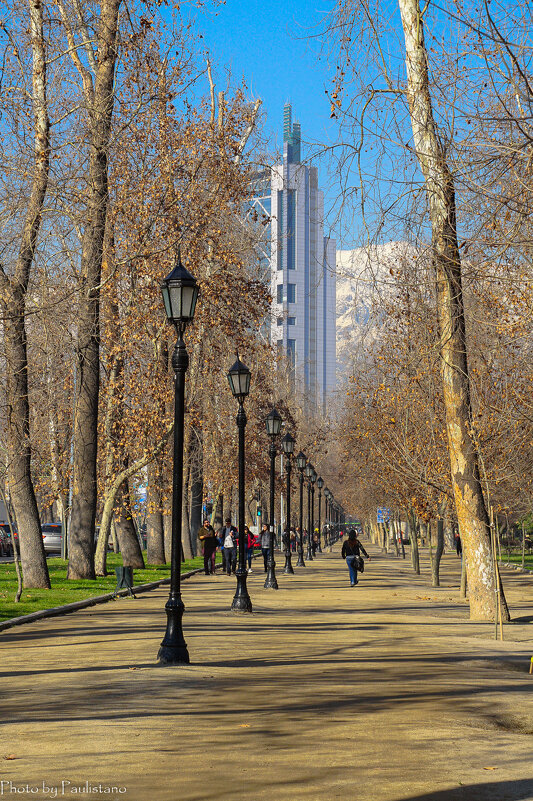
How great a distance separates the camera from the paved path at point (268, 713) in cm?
690

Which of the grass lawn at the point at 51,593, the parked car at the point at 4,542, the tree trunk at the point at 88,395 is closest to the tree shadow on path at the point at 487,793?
the grass lawn at the point at 51,593

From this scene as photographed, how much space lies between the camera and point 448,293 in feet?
63.4

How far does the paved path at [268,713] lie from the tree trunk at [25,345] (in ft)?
21.9

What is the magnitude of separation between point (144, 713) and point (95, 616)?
10558mm

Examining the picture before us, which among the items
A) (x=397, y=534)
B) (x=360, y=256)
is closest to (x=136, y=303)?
(x=360, y=256)

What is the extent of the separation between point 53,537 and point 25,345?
1473 inches

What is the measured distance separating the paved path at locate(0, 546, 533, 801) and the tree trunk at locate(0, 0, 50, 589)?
6.67 meters

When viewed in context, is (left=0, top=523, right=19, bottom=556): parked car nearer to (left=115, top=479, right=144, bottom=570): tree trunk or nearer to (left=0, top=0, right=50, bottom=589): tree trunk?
(left=115, top=479, right=144, bottom=570): tree trunk

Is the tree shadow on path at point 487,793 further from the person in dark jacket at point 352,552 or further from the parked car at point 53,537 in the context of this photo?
the parked car at point 53,537

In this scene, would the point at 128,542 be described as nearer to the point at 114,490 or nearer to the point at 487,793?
the point at 114,490

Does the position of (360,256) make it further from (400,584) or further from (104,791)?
(400,584)

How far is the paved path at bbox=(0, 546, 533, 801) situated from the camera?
6898 millimetres

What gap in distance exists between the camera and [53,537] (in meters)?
60.1

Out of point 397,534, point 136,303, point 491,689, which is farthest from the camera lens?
point 397,534
